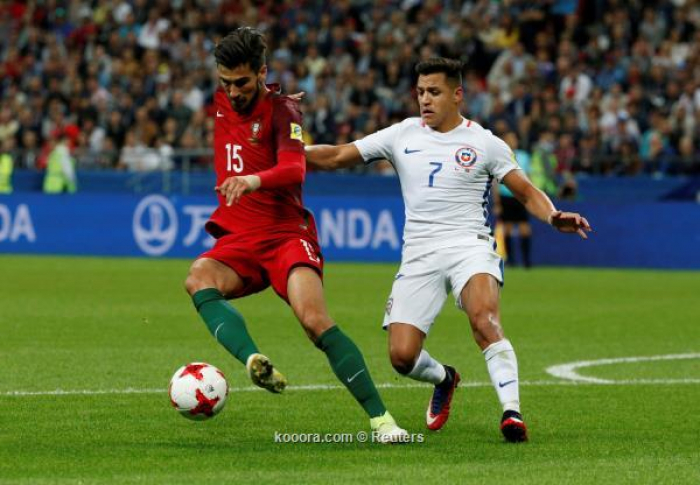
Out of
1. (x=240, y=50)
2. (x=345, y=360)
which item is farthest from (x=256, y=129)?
(x=345, y=360)

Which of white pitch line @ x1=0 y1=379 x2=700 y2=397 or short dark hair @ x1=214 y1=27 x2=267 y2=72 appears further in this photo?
white pitch line @ x1=0 y1=379 x2=700 y2=397

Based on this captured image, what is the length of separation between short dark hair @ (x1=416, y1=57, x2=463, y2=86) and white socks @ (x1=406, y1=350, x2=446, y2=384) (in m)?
1.50

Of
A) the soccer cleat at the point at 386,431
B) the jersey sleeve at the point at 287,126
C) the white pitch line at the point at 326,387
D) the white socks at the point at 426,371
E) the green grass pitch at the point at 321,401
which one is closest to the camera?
the green grass pitch at the point at 321,401

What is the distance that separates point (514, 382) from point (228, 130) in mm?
2009

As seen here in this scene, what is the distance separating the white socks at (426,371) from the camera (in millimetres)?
8281

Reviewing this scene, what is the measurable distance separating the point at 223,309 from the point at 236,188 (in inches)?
34.4

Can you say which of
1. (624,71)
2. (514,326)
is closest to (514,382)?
(514,326)

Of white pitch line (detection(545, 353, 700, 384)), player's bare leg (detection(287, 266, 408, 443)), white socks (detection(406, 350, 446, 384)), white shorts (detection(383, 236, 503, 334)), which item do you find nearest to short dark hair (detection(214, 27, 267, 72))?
player's bare leg (detection(287, 266, 408, 443))

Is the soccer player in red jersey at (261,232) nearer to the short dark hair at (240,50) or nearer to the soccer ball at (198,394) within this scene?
the short dark hair at (240,50)

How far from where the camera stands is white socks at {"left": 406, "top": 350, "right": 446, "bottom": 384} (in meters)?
8.28

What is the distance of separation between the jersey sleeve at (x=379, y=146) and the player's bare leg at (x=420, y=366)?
96cm

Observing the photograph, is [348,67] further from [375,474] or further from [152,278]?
[375,474]

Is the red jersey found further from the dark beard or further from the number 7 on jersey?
the number 7 on jersey

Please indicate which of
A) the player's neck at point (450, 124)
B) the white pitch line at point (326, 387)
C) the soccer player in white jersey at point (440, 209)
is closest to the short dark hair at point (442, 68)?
the soccer player in white jersey at point (440, 209)
